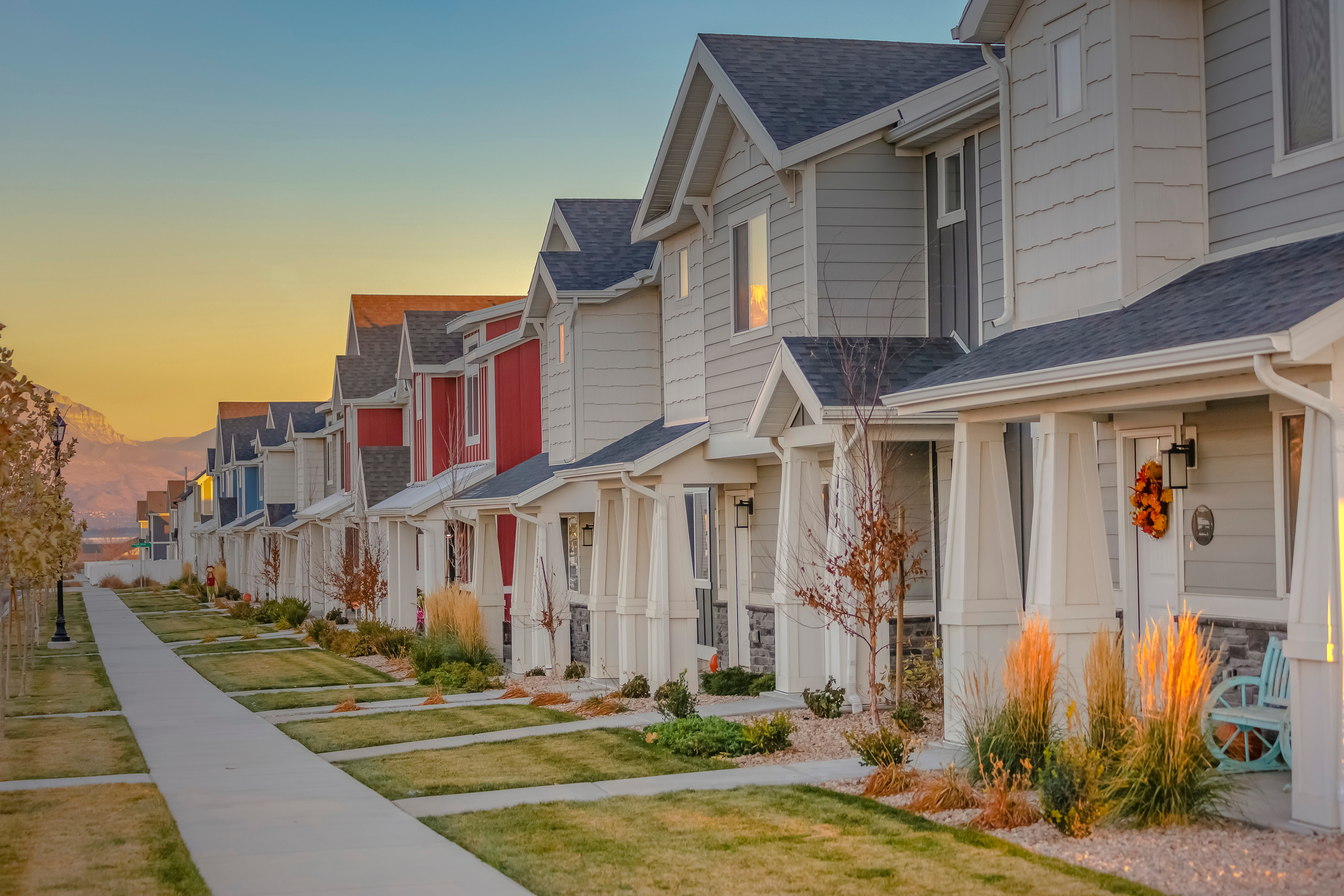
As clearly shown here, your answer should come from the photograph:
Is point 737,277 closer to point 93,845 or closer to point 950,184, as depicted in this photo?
point 950,184

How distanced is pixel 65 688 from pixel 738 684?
1271cm

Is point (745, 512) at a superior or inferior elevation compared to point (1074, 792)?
superior

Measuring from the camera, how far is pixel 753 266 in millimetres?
17938

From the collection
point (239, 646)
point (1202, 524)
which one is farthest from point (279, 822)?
point (239, 646)

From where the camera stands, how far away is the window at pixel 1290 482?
10.6m

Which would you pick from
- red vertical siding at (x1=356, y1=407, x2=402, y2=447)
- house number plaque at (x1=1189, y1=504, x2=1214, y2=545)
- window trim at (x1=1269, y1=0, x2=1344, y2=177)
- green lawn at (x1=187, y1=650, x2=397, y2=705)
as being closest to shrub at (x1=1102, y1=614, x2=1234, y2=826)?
house number plaque at (x1=1189, y1=504, x2=1214, y2=545)

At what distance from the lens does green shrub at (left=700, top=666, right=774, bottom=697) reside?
17.8m

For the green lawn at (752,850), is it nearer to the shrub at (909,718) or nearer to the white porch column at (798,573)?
the shrub at (909,718)

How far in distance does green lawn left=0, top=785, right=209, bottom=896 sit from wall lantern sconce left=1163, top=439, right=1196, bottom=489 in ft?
27.1

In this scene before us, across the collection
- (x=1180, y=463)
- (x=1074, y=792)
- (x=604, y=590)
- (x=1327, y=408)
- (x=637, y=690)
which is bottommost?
(x=637, y=690)

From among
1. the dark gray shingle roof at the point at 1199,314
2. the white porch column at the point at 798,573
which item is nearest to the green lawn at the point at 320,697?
the white porch column at the point at 798,573

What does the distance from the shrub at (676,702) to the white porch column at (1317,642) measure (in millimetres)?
7182

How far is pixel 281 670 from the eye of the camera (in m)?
25.9

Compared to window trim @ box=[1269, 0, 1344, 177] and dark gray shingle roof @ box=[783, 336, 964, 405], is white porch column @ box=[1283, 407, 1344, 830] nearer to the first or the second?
window trim @ box=[1269, 0, 1344, 177]
